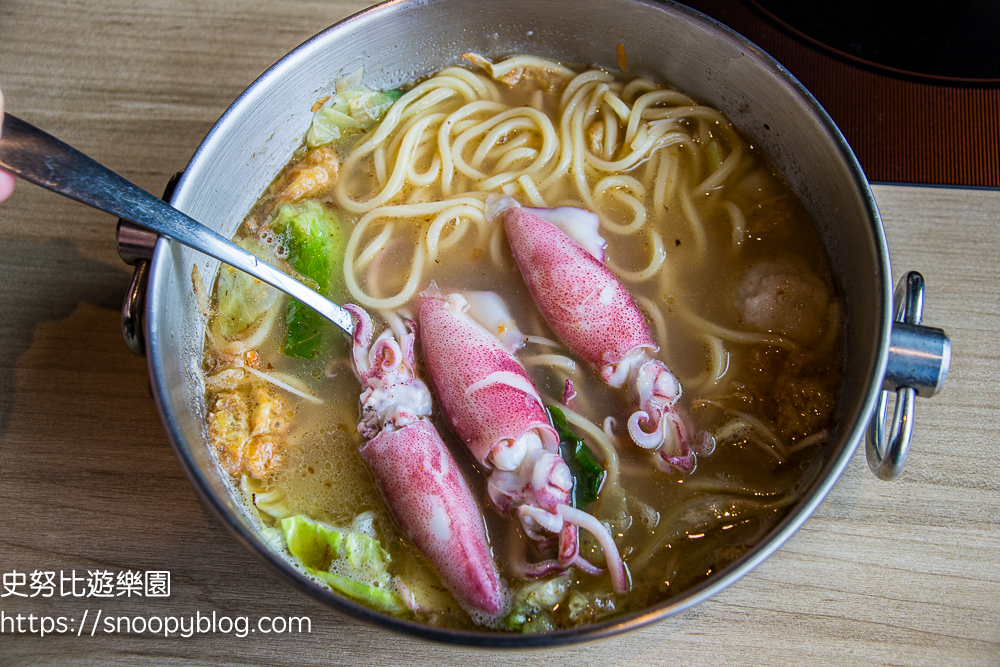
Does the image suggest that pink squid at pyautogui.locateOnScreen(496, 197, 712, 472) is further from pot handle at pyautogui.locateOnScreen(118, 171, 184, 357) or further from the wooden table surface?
pot handle at pyautogui.locateOnScreen(118, 171, 184, 357)

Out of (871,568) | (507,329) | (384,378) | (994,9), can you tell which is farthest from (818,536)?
(994,9)

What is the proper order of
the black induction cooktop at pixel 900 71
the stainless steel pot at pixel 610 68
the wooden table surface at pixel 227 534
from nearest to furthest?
the stainless steel pot at pixel 610 68, the wooden table surface at pixel 227 534, the black induction cooktop at pixel 900 71

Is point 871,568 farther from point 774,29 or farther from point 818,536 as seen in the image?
point 774,29

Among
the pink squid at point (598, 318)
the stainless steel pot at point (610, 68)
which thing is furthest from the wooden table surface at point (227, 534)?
the pink squid at point (598, 318)

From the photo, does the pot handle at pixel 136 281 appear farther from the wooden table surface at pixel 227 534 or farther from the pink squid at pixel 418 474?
the pink squid at pixel 418 474

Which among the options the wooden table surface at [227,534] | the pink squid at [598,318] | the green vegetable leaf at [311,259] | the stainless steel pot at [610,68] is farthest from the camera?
the green vegetable leaf at [311,259]

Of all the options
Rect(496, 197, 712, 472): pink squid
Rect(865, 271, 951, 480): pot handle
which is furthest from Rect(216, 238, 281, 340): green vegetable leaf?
Rect(865, 271, 951, 480): pot handle
